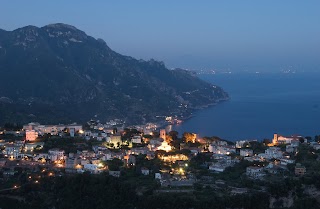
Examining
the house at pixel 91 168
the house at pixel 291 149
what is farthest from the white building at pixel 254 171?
the house at pixel 91 168

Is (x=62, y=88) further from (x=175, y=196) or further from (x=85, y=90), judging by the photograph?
(x=175, y=196)

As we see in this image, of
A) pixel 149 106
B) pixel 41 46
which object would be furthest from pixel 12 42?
pixel 149 106

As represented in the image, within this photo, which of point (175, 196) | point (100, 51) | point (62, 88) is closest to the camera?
point (175, 196)

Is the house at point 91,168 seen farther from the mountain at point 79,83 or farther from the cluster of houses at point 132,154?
the mountain at point 79,83

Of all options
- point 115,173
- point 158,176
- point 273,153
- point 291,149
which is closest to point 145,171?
point 158,176

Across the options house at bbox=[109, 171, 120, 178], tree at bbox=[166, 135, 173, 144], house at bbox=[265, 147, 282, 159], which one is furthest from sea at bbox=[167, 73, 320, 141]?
house at bbox=[109, 171, 120, 178]

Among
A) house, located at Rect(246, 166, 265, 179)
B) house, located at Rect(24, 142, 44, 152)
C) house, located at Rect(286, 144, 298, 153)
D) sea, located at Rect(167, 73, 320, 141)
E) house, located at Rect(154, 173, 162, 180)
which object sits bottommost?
house, located at Rect(154, 173, 162, 180)

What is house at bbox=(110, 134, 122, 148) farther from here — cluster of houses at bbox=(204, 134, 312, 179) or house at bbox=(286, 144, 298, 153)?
house at bbox=(286, 144, 298, 153)
